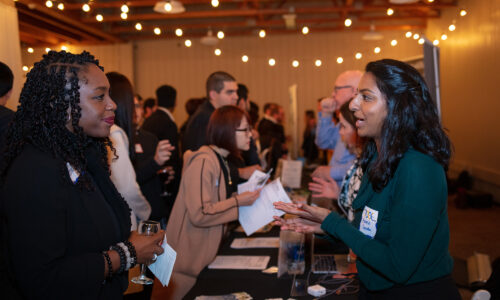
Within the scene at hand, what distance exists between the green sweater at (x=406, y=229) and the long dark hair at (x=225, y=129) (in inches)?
54.3

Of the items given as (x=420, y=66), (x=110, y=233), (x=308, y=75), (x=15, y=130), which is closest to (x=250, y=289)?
(x=110, y=233)

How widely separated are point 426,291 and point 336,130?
2.99 metres

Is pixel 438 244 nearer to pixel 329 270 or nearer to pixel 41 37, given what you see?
A: pixel 329 270

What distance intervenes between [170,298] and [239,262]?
404 mm

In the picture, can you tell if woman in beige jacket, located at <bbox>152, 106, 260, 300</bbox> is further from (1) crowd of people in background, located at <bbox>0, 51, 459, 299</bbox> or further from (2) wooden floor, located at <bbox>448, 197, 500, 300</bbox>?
(2) wooden floor, located at <bbox>448, 197, 500, 300</bbox>

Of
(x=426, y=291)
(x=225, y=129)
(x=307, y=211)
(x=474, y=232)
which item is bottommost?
(x=474, y=232)

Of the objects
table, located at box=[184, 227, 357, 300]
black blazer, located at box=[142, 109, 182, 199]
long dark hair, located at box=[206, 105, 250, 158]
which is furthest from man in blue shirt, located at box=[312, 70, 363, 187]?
black blazer, located at box=[142, 109, 182, 199]

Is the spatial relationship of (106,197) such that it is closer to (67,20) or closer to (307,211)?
(307,211)

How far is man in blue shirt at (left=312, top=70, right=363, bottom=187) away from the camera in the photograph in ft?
10.6

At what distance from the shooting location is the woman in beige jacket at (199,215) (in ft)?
7.38

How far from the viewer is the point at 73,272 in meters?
1.19

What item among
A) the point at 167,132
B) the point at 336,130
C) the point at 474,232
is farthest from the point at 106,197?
the point at 474,232

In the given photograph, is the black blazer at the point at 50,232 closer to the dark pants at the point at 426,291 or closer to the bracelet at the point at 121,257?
the bracelet at the point at 121,257

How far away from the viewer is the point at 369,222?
1.39 m
